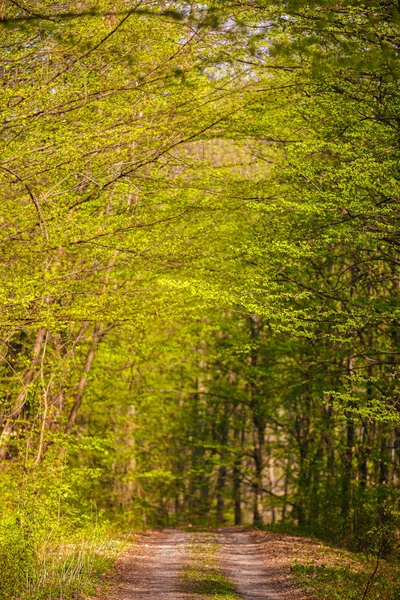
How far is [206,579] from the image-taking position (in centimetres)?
1043

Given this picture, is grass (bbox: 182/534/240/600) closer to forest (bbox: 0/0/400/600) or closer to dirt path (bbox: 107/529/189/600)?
dirt path (bbox: 107/529/189/600)

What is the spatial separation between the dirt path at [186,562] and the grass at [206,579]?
12 cm

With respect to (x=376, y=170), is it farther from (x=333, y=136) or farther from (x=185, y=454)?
(x=185, y=454)

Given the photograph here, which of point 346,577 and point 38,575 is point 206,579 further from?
point 38,575

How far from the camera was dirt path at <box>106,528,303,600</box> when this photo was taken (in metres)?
9.57

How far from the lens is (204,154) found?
1914 cm

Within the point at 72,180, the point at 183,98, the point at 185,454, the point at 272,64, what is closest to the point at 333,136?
the point at 272,64

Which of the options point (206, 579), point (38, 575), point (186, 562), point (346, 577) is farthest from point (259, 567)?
point (38, 575)

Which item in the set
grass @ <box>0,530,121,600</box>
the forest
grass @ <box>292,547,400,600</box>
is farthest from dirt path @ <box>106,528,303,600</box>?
the forest

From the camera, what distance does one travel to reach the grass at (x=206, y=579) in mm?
9133

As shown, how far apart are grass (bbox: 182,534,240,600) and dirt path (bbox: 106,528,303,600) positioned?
4.8 inches

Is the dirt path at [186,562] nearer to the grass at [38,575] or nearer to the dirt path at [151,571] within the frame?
the dirt path at [151,571]

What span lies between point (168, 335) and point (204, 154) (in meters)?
5.68

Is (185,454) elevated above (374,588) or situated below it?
below
